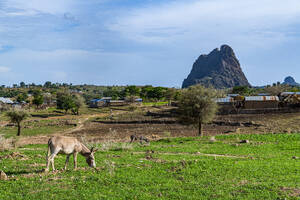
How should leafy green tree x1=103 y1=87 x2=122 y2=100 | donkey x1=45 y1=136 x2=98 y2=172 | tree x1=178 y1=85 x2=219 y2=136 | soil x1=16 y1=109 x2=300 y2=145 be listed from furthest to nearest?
1. leafy green tree x1=103 y1=87 x2=122 y2=100
2. soil x1=16 y1=109 x2=300 y2=145
3. tree x1=178 y1=85 x2=219 y2=136
4. donkey x1=45 y1=136 x2=98 y2=172

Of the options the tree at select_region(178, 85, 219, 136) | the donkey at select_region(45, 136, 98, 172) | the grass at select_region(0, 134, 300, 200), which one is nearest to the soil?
the tree at select_region(178, 85, 219, 136)

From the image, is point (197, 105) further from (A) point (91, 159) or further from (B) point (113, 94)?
(B) point (113, 94)

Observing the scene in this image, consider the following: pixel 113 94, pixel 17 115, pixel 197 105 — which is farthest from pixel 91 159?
pixel 113 94

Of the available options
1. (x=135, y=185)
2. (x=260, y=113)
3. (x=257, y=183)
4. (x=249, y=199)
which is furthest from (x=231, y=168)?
(x=260, y=113)

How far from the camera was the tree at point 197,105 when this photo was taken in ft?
115

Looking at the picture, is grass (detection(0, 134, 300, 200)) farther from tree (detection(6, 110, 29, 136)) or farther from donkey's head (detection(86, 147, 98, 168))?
tree (detection(6, 110, 29, 136))

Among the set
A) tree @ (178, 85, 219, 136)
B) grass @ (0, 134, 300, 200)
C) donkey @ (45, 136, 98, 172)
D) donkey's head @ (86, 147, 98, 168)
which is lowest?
grass @ (0, 134, 300, 200)

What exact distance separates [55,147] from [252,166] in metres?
10.4

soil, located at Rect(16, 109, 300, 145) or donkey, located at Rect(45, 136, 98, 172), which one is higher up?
donkey, located at Rect(45, 136, 98, 172)

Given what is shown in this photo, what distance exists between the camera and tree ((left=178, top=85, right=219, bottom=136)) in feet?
115

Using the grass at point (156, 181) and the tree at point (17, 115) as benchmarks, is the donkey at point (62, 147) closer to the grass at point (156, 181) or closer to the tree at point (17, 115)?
the grass at point (156, 181)

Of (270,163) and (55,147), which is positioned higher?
(55,147)

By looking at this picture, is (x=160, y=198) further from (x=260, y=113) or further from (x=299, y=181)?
(x=260, y=113)

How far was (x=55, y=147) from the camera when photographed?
41.9 feet
